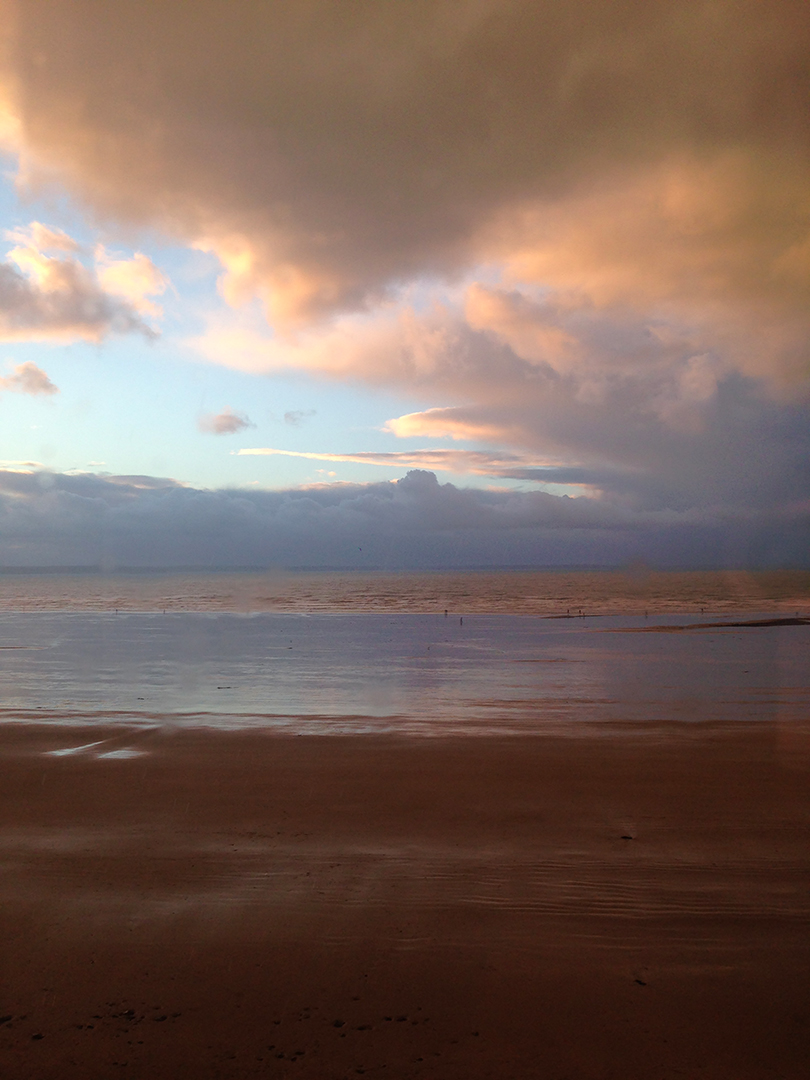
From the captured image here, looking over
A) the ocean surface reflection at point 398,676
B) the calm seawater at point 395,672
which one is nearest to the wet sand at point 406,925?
the calm seawater at point 395,672

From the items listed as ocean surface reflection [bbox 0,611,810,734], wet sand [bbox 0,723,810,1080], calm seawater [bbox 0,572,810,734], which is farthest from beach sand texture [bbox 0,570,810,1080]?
calm seawater [bbox 0,572,810,734]

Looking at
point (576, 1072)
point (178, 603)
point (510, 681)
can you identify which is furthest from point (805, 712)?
point (178, 603)

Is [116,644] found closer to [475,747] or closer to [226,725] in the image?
[226,725]

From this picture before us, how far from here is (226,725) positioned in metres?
14.2

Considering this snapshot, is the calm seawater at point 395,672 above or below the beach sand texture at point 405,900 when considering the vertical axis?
below

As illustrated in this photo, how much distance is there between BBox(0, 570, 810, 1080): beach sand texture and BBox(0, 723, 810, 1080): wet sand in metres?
0.03

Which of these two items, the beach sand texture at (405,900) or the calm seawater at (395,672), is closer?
the beach sand texture at (405,900)

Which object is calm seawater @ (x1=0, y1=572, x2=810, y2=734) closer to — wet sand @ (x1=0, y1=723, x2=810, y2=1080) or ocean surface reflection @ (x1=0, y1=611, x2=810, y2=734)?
ocean surface reflection @ (x1=0, y1=611, x2=810, y2=734)

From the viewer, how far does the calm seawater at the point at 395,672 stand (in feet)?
50.4

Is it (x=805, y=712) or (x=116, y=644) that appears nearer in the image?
(x=805, y=712)

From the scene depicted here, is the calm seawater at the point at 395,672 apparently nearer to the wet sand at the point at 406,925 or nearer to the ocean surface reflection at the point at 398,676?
the ocean surface reflection at the point at 398,676

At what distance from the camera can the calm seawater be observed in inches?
605

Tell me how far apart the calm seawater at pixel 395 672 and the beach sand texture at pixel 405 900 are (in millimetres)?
1339

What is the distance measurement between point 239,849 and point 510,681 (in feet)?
45.9
